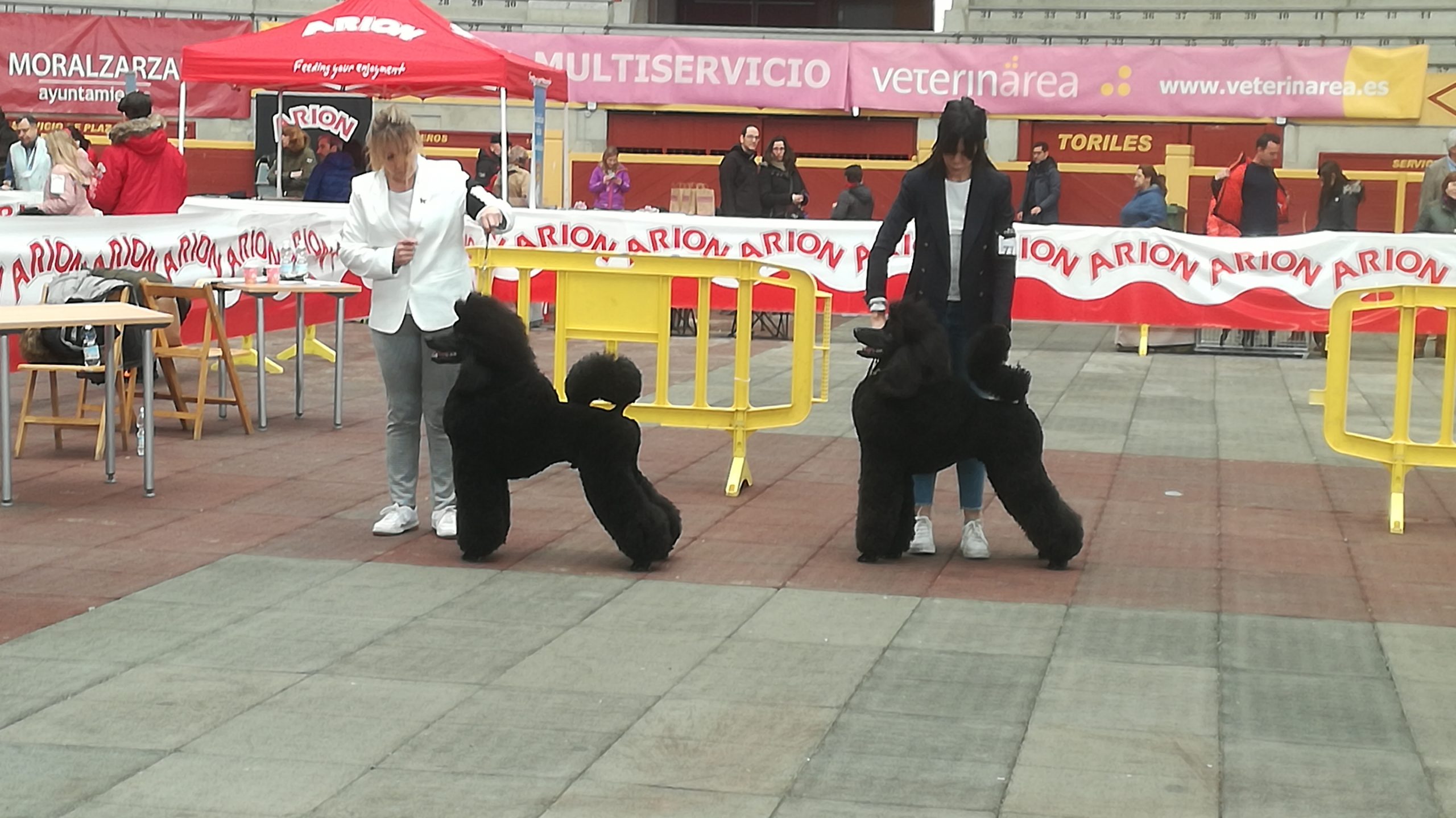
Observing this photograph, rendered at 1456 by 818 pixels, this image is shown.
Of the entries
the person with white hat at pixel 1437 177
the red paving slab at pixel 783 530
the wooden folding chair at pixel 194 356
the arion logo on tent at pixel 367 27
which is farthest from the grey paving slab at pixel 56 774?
the person with white hat at pixel 1437 177

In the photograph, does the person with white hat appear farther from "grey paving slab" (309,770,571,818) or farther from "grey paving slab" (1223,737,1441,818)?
"grey paving slab" (309,770,571,818)

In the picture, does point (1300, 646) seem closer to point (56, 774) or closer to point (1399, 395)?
point (1399, 395)

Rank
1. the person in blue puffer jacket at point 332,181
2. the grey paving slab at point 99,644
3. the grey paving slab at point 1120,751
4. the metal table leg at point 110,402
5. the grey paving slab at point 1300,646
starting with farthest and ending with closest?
the person in blue puffer jacket at point 332,181
the metal table leg at point 110,402
the grey paving slab at point 1300,646
the grey paving slab at point 99,644
the grey paving slab at point 1120,751

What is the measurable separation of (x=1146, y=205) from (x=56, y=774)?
1556cm

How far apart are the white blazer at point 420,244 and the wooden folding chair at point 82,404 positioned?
2307 millimetres

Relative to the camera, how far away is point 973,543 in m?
7.61

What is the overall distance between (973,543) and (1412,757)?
280cm

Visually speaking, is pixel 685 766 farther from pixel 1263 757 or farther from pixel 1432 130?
pixel 1432 130

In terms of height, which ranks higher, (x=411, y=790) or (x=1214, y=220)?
(x=1214, y=220)

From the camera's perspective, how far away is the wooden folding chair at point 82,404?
9.51m

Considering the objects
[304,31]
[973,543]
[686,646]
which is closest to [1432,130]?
[304,31]

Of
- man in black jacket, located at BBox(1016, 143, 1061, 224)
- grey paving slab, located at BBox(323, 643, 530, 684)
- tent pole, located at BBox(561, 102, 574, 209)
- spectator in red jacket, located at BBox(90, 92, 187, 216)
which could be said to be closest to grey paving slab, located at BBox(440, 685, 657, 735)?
grey paving slab, located at BBox(323, 643, 530, 684)

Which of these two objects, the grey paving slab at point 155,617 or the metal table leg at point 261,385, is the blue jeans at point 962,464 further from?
the metal table leg at point 261,385

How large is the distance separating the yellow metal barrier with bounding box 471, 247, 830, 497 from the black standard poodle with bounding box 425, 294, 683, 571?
6.48ft
